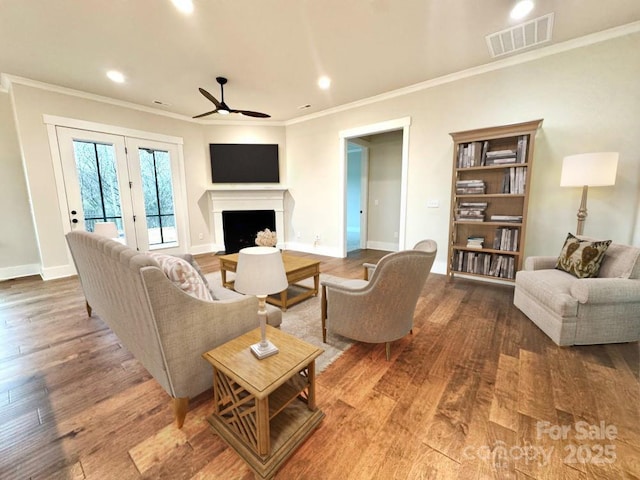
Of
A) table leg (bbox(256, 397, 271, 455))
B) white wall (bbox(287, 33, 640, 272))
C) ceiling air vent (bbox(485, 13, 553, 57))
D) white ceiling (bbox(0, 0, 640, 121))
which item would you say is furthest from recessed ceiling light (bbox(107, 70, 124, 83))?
ceiling air vent (bbox(485, 13, 553, 57))

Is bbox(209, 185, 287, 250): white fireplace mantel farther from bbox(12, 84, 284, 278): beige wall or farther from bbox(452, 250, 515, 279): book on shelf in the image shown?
bbox(452, 250, 515, 279): book on shelf

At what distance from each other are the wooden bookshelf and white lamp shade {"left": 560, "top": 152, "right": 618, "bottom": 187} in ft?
1.29

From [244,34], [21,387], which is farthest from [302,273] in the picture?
[244,34]

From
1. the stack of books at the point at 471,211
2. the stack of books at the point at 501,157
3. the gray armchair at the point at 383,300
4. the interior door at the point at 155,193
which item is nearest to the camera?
the gray armchair at the point at 383,300

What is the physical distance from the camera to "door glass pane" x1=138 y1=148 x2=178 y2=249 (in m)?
4.81

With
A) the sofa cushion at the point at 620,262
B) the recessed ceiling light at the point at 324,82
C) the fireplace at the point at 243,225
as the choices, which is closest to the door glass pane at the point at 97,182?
the fireplace at the point at 243,225

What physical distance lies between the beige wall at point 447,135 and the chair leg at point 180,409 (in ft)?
12.4

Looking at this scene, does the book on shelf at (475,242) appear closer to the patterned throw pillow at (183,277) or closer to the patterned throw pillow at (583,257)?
the patterned throw pillow at (583,257)

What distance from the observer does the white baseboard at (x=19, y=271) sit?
3.88 meters

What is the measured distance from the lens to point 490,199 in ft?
11.3

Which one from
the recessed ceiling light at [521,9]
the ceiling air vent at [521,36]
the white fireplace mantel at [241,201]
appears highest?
the ceiling air vent at [521,36]

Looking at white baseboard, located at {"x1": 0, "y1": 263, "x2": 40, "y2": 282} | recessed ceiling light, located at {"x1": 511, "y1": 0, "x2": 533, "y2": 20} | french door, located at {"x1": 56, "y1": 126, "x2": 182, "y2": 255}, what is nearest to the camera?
recessed ceiling light, located at {"x1": 511, "y1": 0, "x2": 533, "y2": 20}

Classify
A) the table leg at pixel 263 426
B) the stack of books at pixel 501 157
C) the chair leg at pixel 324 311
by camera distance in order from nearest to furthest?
1. the table leg at pixel 263 426
2. the chair leg at pixel 324 311
3. the stack of books at pixel 501 157

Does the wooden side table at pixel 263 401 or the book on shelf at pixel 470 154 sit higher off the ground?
the book on shelf at pixel 470 154
